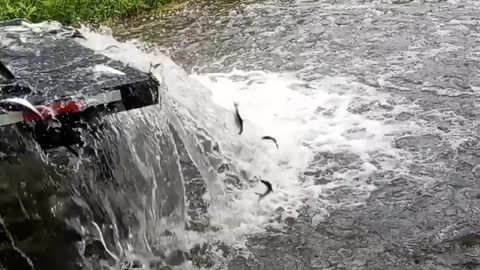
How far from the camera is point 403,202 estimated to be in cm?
486

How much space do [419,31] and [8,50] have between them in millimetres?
5110

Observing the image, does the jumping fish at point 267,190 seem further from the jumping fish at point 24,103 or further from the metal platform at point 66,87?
the jumping fish at point 24,103

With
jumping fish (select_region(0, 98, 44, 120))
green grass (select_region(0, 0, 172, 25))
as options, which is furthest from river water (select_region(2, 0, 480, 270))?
green grass (select_region(0, 0, 172, 25))

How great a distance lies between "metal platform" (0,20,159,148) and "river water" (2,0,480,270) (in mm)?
571

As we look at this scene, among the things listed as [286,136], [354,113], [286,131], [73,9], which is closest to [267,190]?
[286,136]

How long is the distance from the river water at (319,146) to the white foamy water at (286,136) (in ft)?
0.05

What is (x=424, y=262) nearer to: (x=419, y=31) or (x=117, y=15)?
(x=419, y=31)

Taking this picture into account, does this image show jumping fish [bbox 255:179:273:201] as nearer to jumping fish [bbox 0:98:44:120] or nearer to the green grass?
jumping fish [bbox 0:98:44:120]

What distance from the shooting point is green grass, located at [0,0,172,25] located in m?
9.35

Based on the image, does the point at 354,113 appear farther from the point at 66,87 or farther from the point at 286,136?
the point at 66,87

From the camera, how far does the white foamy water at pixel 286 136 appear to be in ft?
16.3

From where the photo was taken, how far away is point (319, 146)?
5.86m

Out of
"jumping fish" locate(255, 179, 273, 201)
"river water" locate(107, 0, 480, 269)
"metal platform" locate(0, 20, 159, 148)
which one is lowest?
"jumping fish" locate(255, 179, 273, 201)

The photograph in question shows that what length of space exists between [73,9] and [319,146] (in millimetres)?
5322
